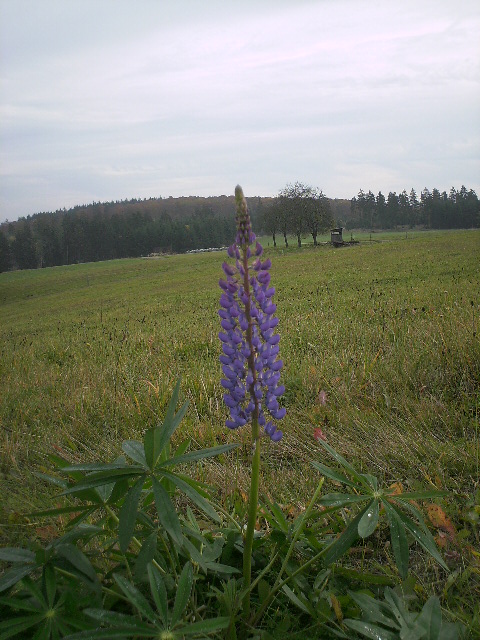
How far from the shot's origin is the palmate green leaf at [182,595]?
57.0 inches

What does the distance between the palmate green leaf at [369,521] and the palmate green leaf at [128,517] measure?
2.43 ft

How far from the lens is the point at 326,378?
456cm

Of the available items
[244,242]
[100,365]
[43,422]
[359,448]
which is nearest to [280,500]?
[359,448]

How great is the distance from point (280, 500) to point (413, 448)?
3.17 feet

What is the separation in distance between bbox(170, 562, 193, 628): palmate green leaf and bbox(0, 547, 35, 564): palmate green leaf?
0.55 m

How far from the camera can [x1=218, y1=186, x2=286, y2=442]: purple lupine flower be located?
5.35 feet

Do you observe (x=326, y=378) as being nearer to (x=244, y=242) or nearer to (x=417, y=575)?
(x=417, y=575)

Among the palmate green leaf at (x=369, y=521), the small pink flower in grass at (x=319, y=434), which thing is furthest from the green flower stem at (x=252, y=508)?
the small pink flower in grass at (x=319, y=434)

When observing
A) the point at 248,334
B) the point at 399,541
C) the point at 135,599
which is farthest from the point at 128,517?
the point at 399,541

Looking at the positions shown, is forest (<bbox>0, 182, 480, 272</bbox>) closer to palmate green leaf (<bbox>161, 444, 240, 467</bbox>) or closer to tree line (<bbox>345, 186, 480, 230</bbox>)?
tree line (<bbox>345, 186, 480, 230</bbox>)

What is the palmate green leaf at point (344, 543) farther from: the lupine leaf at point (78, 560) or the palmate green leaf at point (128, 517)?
the lupine leaf at point (78, 560)

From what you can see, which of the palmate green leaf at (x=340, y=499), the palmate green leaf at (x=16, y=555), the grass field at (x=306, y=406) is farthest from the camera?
the grass field at (x=306, y=406)

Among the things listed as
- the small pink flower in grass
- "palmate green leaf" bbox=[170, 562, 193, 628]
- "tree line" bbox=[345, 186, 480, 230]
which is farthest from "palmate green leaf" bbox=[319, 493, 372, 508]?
"tree line" bbox=[345, 186, 480, 230]

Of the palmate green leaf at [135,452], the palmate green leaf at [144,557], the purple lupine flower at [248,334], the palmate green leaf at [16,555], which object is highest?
the purple lupine flower at [248,334]
